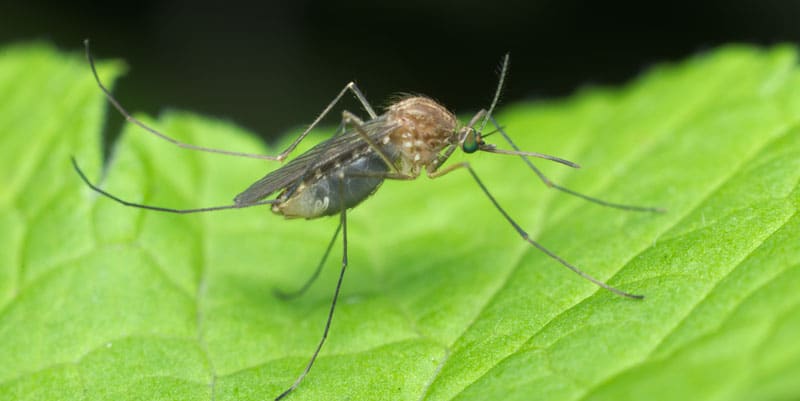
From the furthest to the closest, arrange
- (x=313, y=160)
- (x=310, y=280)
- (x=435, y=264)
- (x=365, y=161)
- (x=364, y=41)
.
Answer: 1. (x=364, y=41)
2. (x=310, y=280)
3. (x=435, y=264)
4. (x=365, y=161)
5. (x=313, y=160)

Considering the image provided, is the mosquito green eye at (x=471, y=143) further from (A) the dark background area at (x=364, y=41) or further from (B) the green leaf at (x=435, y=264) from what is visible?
(A) the dark background area at (x=364, y=41)

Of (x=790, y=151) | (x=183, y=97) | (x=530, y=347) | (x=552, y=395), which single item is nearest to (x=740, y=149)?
(x=790, y=151)

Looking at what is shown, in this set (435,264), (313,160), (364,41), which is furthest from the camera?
(364,41)

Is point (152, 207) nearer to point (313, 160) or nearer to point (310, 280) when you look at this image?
point (313, 160)

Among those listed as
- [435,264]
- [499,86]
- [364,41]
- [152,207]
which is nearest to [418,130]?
[499,86]

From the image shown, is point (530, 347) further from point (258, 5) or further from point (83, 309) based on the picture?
point (258, 5)

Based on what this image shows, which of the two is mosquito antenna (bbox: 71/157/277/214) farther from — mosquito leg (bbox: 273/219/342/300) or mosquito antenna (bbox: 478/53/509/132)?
mosquito antenna (bbox: 478/53/509/132)

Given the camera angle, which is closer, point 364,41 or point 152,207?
point 152,207

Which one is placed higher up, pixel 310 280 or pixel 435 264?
Answer: pixel 435 264
